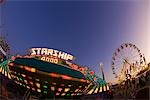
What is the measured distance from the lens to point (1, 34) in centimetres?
496

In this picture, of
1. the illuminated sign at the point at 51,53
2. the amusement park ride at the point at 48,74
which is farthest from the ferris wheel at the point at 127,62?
the illuminated sign at the point at 51,53

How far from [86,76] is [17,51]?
1.07m

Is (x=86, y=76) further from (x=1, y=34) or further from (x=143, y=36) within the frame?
(x=1, y=34)

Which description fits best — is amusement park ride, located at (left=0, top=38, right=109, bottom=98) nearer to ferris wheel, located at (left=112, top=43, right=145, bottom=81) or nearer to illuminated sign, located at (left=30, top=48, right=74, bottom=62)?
illuminated sign, located at (left=30, top=48, right=74, bottom=62)

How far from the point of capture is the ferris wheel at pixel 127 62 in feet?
16.5

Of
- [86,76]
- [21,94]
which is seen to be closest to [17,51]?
[21,94]

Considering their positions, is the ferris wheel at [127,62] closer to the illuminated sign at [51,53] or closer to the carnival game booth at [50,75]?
the carnival game booth at [50,75]

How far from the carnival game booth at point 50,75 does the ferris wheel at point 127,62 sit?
31 centimetres

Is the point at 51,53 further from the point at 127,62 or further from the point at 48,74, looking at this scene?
the point at 127,62

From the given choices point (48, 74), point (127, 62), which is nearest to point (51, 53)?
point (48, 74)

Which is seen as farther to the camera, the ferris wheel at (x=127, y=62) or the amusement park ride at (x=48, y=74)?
the ferris wheel at (x=127, y=62)

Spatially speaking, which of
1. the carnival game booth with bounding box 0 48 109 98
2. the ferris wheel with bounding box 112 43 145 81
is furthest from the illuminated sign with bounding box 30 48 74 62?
the ferris wheel with bounding box 112 43 145 81

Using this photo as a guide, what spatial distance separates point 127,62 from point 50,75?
123 cm

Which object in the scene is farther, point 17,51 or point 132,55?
point 132,55
